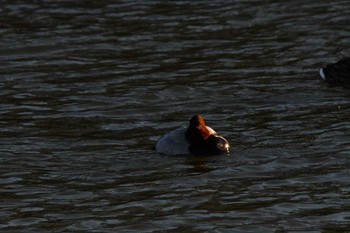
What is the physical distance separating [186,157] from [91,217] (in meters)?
2.80

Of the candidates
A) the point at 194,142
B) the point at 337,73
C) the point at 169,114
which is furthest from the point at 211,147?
the point at 337,73

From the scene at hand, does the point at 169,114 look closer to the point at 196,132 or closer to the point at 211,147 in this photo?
the point at 196,132

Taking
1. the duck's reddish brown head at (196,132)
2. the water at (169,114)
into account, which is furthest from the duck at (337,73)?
the duck's reddish brown head at (196,132)

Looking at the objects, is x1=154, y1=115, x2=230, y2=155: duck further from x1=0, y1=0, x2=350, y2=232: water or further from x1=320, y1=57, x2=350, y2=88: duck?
x1=320, y1=57, x2=350, y2=88: duck

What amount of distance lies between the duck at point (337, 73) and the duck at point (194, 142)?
10.3 feet

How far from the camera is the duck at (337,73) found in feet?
54.6

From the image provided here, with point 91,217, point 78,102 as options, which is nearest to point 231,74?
point 78,102

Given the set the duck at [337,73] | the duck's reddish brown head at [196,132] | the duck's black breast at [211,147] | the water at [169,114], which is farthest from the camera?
the duck at [337,73]

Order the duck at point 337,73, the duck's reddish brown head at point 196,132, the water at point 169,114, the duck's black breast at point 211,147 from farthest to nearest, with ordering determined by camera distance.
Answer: the duck at point 337,73, the duck's reddish brown head at point 196,132, the duck's black breast at point 211,147, the water at point 169,114

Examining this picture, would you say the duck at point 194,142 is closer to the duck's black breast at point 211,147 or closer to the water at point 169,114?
the duck's black breast at point 211,147

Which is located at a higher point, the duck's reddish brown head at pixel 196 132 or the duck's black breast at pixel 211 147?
the duck's reddish brown head at pixel 196 132

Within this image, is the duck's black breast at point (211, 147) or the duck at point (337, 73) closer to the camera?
the duck's black breast at point (211, 147)

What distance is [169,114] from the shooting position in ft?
51.2

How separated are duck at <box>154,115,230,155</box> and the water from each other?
0.12 metres
